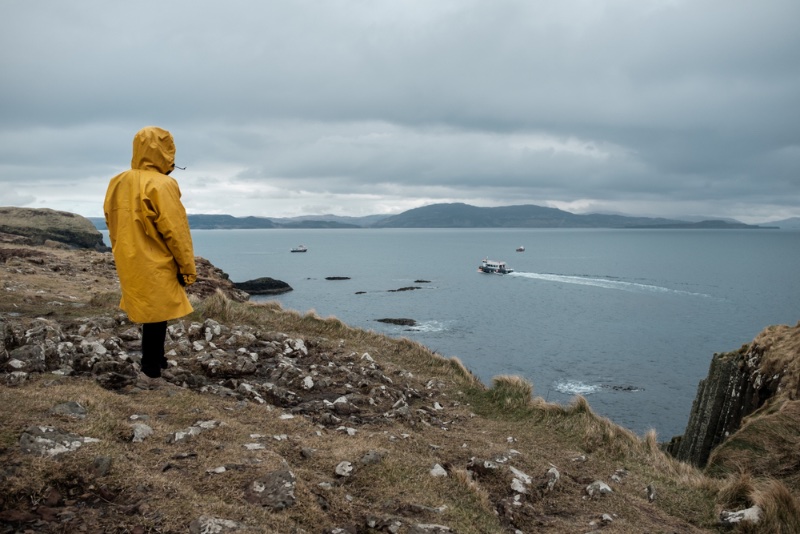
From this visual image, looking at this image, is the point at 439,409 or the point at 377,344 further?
the point at 377,344

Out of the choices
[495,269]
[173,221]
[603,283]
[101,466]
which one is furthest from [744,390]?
[495,269]

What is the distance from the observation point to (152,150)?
7.04 m

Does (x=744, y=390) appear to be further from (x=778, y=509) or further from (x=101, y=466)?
(x=101, y=466)

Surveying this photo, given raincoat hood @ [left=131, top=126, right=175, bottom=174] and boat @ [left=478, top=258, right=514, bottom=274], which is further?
boat @ [left=478, top=258, right=514, bottom=274]

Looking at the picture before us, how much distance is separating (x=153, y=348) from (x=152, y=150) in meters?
2.66

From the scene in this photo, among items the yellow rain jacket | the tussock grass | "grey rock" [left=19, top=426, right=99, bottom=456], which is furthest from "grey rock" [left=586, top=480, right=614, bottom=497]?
the yellow rain jacket

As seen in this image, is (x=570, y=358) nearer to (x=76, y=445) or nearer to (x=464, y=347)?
(x=464, y=347)

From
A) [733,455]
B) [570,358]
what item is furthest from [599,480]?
[570,358]

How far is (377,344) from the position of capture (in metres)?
13.9

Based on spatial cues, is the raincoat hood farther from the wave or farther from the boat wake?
Result: the boat wake

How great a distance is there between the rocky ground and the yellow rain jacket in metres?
1.17

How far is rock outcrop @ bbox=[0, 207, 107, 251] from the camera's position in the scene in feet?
282

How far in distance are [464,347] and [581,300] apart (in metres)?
38.1

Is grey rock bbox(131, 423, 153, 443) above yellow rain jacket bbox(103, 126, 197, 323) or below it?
below
